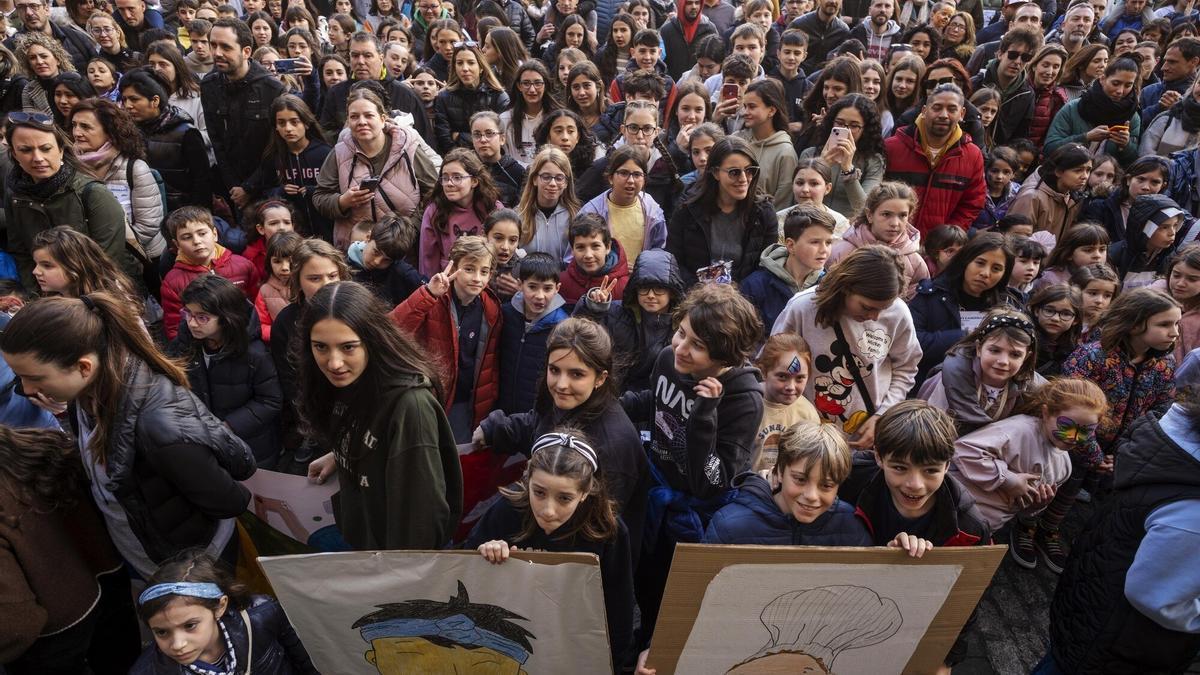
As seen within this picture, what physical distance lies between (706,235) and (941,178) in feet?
6.91

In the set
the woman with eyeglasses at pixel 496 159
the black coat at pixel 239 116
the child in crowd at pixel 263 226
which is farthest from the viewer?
the black coat at pixel 239 116

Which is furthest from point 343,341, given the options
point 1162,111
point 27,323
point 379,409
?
point 1162,111

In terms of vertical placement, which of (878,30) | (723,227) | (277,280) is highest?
(878,30)

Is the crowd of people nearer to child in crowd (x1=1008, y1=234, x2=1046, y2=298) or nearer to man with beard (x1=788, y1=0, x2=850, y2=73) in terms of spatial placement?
child in crowd (x1=1008, y1=234, x2=1046, y2=298)

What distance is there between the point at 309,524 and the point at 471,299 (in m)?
1.52

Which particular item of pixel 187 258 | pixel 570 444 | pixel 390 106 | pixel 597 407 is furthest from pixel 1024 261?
pixel 187 258

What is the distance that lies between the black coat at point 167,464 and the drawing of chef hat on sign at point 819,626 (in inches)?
81.7

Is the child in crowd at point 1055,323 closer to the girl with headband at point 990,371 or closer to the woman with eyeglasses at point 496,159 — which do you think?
the girl with headband at point 990,371

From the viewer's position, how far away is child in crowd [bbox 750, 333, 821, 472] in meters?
3.55

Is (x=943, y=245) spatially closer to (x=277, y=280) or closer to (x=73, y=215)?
(x=277, y=280)

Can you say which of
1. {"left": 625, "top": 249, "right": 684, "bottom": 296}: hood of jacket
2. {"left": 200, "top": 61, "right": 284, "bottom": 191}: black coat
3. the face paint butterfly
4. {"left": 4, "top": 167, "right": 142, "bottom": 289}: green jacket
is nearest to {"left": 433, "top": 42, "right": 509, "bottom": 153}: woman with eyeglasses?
{"left": 200, "top": 61, "right": 284, "bottom": 191}: black coat

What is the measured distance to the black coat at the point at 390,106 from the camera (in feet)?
22.3

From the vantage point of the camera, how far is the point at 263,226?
17.4 ft

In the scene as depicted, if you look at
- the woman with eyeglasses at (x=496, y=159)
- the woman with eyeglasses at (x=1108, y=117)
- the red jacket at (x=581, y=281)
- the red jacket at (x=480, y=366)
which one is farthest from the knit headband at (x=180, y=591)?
the woman with eyeglasses at (x=1108, y=117)
